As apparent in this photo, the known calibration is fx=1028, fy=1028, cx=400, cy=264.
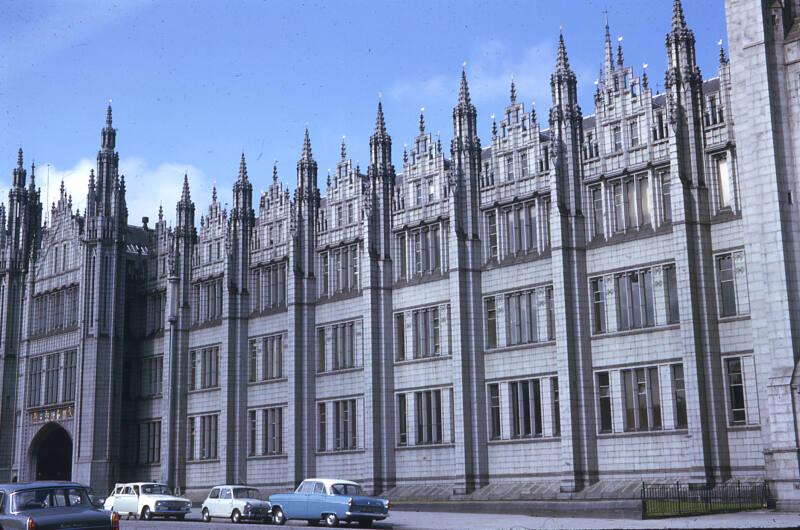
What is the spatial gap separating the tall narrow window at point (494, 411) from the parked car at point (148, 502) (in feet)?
49.9

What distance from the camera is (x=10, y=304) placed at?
82.3 metres

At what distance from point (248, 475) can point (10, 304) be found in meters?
30.2

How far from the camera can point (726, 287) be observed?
1709 inches

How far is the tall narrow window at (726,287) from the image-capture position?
1700 inches

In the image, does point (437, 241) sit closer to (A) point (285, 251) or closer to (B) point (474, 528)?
(A) point (285, 251)

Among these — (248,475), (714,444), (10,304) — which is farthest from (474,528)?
(10,304)

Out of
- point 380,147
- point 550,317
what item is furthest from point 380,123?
point 550,317

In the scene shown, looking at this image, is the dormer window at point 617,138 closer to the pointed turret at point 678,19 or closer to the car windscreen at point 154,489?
the pointed turret at point 678,19

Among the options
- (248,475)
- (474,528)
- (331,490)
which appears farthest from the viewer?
(248,475)

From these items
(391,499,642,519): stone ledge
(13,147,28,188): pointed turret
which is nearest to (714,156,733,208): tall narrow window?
(391,499,642,519): stone ledge

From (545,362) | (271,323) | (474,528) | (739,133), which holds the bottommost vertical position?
(474,528)

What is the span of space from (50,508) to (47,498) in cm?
27

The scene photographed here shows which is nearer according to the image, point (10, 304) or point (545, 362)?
point (545, 362)

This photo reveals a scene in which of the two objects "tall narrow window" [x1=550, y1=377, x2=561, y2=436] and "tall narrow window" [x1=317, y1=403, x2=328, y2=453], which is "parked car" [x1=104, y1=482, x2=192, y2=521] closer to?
"tall narrow window" [x1=317, y1=403, x2=328, y2=453]
